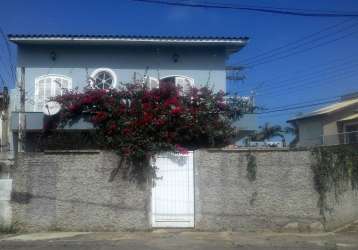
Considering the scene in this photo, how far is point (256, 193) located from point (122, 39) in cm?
764

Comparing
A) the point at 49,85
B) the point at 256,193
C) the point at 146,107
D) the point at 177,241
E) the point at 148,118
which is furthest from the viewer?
the point at 49,85

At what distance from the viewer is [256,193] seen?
1309 centimetres

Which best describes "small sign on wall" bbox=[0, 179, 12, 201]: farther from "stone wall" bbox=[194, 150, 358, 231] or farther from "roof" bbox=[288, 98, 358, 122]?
"roof" bbox=[288, 98, 358, 122]

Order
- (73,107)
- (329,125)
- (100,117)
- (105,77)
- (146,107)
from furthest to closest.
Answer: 1. (329,125)
2. (105,77)
3. (73,107)
4. (100,117)
5. (146,107)

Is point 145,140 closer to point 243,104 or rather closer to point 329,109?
point 243,104

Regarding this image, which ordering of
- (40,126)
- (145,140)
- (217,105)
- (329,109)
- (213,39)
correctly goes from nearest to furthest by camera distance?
(145,140) < (217,105) < (40,126) < (213,39) < (329,109)

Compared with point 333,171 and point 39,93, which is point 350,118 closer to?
point 333,171

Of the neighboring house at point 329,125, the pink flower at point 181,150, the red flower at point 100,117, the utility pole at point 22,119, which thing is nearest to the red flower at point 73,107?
the red flower at point 100,117

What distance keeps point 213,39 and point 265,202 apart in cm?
686

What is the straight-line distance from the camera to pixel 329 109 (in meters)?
32.2

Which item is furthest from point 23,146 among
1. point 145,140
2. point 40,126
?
point 145,140

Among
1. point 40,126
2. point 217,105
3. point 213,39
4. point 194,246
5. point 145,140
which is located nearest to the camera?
point 194,246

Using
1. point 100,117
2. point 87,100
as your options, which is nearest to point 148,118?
point 100,117

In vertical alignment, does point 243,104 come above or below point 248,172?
above
